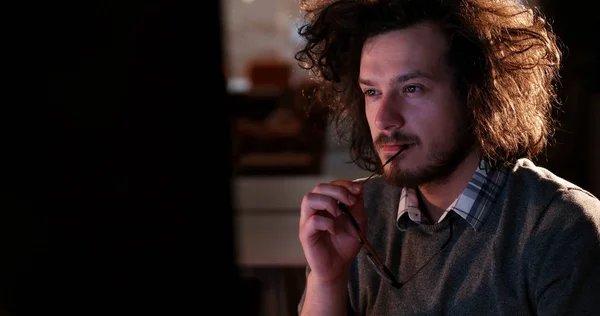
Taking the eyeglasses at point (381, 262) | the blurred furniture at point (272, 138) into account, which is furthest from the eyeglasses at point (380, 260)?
the blurred furniture at point (272, 138)

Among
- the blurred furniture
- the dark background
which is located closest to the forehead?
the dark background

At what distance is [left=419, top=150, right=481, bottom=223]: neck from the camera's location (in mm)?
1275

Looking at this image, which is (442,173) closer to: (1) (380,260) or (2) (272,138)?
(1) (380,260)

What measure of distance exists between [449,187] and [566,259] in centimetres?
29

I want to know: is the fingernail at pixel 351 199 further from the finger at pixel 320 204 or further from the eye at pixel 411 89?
the eye at pixel 411 89

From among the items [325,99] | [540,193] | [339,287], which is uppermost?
[325,99]

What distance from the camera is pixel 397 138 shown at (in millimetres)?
1230

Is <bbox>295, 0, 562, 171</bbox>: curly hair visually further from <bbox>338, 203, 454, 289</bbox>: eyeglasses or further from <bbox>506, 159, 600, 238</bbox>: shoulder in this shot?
<bbox>338, 203, 454, 289</bbox>: eyeglasses

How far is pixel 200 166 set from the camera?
0.38m

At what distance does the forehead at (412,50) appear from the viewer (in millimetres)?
1252

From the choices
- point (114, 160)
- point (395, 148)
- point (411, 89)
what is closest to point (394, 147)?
point (395, 148)

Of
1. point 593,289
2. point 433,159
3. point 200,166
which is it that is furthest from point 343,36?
point 200,166

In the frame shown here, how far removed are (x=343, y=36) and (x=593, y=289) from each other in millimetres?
707

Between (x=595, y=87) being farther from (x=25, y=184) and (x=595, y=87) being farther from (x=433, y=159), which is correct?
(x=25, y=184)
